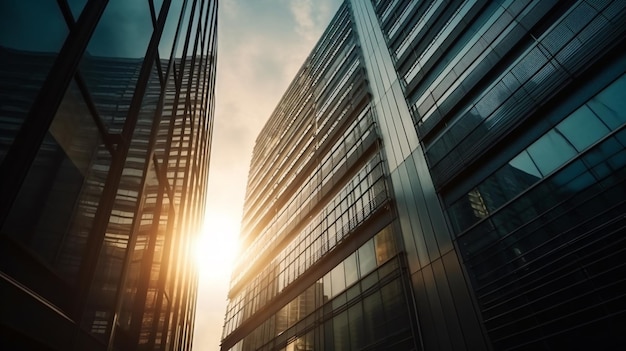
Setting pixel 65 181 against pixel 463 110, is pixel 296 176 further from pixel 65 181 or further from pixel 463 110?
pixel 65 181

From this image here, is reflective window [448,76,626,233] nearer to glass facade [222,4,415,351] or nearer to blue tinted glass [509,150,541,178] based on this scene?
blue tinted glass [509,150,541,178]

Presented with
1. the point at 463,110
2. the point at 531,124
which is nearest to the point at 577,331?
the point at 531,124

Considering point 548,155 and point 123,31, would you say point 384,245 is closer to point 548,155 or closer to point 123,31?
point 548,155

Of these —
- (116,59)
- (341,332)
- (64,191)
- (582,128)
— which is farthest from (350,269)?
(64,191)

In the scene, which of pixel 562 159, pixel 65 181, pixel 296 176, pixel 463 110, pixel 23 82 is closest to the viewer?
pixel 23 82

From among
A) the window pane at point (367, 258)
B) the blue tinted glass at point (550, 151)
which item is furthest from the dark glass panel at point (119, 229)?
the window pane at point (367, 258)

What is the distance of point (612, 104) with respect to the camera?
11.6 meters

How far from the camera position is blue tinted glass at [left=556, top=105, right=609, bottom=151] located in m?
11.7

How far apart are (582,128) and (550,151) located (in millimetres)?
1260

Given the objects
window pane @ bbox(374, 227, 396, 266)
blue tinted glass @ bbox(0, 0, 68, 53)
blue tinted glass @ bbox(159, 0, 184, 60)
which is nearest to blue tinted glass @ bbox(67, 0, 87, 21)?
blue tinted glass @ bbox(0, 0, 68, 53)

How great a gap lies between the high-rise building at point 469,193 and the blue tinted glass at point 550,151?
0.05 meters

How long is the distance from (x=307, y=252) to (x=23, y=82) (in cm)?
2600

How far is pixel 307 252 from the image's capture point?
27984 millimetres

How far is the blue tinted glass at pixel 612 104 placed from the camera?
11.2 meters
